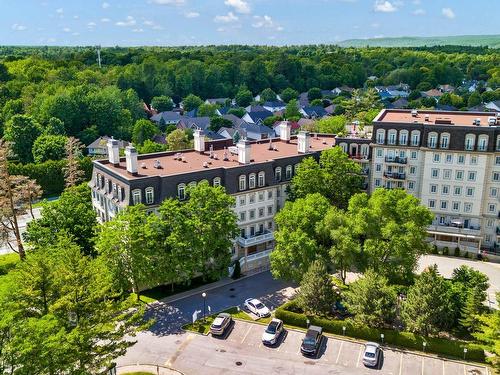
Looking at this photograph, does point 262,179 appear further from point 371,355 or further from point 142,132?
point 142,132

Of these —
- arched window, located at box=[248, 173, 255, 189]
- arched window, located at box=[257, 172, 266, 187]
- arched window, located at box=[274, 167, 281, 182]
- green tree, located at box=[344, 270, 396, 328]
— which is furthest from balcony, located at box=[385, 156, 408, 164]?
green tree, located at box=[344, 270, 396, 328]

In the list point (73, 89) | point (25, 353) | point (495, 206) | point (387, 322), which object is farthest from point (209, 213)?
point (73, 89)

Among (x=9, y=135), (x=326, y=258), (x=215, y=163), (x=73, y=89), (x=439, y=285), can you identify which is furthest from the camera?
(x=73, y=89)

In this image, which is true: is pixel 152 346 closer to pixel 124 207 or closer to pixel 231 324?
pixel 231 324

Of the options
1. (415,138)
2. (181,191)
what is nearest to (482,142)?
(415,138)

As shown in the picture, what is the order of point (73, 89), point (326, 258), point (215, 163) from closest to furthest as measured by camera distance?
point (326, 258) < point (215, 163) < point (73, 89)

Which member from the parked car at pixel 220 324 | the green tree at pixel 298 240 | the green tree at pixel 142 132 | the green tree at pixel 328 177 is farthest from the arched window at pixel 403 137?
the green tree at pixel 142 132

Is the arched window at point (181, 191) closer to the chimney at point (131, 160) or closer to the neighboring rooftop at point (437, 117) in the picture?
the chimney at point (131, 160)
